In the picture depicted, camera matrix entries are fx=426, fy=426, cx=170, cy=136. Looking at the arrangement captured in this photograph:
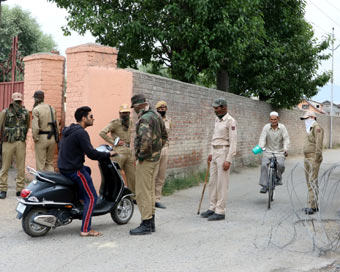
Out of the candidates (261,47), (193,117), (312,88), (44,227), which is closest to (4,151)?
(44,227)

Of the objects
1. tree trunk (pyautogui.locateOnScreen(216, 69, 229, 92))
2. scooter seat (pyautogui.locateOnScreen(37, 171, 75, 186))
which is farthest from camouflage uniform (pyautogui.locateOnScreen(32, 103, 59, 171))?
tree trunk (pyautogui.locateOnScreen(216, 69, 229, 92))

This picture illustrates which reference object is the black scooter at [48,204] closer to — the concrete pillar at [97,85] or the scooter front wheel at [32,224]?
the scooter front wheel at [32,224]

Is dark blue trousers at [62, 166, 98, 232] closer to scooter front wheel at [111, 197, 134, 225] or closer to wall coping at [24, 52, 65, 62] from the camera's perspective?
scooter front wheel at [111, 197, 134, 225]

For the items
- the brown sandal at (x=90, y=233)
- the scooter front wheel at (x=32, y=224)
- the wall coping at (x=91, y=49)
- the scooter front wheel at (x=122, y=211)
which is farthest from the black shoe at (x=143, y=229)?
the wall coping at (x=91, y=49)

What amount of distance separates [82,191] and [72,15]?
28.8ft

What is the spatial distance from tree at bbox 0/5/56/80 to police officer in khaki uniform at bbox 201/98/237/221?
27.3m

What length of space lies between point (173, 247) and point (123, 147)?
3.05 m

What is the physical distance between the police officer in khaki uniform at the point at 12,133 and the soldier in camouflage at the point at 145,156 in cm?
328

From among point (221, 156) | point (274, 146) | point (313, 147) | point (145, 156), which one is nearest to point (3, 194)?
point (145, 156)

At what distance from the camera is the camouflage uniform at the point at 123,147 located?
7.83 metres

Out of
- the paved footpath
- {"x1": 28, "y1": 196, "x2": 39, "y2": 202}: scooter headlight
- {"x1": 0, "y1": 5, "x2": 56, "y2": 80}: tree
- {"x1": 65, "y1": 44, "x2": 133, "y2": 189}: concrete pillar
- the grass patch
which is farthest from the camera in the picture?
{"x1": 0, "y1": 5, "x2": 56, "y2": 80}: tree

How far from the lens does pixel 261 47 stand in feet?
49.0

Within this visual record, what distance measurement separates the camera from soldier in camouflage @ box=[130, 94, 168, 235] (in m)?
5.71

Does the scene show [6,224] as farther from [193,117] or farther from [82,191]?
[193,117]
